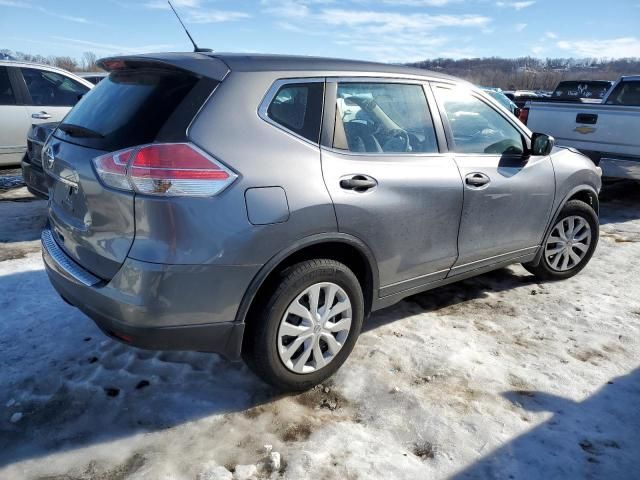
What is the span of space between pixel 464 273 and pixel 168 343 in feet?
7.06

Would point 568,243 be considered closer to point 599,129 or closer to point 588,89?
point 599,129


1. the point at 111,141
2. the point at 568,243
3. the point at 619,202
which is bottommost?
the point at 619,202

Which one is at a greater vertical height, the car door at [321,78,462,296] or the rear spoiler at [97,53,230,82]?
the rear spoiler at [97,53,230,82]

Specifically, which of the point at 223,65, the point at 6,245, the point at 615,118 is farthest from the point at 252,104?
the point at 615,118

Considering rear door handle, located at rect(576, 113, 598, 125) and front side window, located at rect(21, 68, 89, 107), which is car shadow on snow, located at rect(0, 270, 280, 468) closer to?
front side window, located at rect(21, 68, 89, 107)

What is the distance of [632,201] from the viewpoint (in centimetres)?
779

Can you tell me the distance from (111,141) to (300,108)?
0.94 metres

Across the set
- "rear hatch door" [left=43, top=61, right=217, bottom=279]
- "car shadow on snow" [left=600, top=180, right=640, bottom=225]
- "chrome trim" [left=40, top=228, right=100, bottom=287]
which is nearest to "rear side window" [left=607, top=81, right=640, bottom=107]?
"car shadow on snow" [left=600, top=180, right=640, bottom=225]

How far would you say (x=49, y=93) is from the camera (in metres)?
7.12

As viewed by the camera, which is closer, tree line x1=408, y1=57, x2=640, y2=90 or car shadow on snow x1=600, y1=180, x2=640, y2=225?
car shadow on snow x1=600, y1=180, x2=640, y2=225

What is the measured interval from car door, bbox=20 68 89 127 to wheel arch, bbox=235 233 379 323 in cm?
571

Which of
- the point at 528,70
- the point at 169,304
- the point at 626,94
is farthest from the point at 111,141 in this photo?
the point at 528,70

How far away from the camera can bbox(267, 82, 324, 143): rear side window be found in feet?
8.30

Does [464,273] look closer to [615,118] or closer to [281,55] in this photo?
[281,55]
